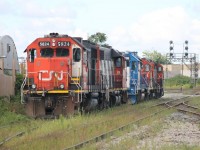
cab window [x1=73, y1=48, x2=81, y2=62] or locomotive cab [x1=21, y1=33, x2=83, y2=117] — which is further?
cab window [x1=73, y1=48, x2=81, y2=62]

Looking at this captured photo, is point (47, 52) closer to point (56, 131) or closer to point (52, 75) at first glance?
point (52, 75)

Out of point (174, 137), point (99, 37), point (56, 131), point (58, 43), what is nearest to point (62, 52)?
point (58, 43)

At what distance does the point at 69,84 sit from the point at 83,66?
95 centimetres

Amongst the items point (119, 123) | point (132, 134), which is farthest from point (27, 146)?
point (119, 123)

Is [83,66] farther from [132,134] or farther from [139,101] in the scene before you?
[139,101]

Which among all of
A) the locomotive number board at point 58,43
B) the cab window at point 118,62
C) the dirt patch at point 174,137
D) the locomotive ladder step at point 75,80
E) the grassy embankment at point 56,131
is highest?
the locomotive number board at point 58,43

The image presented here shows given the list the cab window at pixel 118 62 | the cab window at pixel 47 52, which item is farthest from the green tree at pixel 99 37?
the cab window at pixel 47 52

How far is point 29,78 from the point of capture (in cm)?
1812

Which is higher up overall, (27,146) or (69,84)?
(69,84)

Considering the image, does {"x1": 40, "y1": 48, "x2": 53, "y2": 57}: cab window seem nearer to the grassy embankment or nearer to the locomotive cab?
the locomotive cab

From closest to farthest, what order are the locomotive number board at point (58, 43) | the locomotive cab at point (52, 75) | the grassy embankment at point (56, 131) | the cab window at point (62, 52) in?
1. the grassy embankment at point (56, 131)
2. the locomotive cab at point (52, 75)
3. the locomotive number board at point (58, 43)
4. the cab window at point (62, 52)

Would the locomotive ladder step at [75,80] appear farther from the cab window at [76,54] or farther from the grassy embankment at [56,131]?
the grassy embankment at [56,131]

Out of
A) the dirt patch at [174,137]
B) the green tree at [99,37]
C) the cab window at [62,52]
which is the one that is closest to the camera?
the dirt patch at [174,137]

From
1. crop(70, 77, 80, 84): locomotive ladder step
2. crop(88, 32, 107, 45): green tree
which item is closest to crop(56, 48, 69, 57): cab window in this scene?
crop(70, 77, 80, 84): locomotive ladder step
